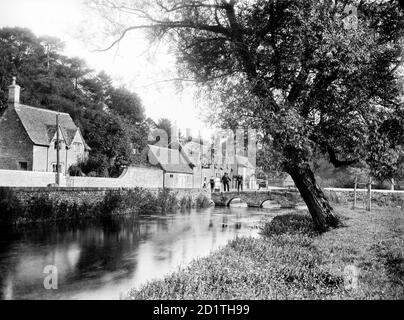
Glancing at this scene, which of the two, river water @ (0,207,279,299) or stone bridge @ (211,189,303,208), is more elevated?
stone bridge @ (211,189,303,208)

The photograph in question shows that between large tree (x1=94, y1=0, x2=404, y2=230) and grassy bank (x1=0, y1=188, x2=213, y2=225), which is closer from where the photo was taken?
large tree (x1=94, y1=0, x2=404, y2=230)

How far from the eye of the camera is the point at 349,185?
48.6 meters

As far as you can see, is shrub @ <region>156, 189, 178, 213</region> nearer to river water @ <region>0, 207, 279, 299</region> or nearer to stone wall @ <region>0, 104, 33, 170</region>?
river water @ <region>0, 207, 279, 299</region>

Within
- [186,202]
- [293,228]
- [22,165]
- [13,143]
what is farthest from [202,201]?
[293,228]

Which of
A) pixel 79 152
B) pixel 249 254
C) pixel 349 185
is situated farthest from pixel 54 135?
pixel 349 185

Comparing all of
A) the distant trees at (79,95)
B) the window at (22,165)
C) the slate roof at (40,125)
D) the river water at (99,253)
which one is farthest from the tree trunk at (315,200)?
the window at (22,165)

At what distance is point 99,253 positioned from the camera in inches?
551

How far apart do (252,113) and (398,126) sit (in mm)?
4793

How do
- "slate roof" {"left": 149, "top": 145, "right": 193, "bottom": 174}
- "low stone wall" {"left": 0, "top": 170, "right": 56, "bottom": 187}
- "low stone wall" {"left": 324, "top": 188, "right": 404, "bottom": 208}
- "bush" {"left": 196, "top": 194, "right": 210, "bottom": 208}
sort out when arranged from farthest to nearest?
"slate roof" {"left": 149, "top": 145, "right": 193, "bottom": 174}
"bush" {"left": 196, "top": 194, "right": 210, "bottom": 208}
"low stone wall" {"left": 324, "top": 188, "right": 404, "bottom": 208}
"low stone wall" {"left": 0, "top": 170, "right": 56, "bottom": 187}

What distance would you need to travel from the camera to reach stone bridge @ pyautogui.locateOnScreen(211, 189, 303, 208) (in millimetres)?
36125

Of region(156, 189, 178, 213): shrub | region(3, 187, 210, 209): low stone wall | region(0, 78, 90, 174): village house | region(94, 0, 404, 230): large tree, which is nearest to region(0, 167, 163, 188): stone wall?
region(3, 187, 210, 209): low stone wall

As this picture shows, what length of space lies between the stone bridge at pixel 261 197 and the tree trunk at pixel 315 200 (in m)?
22.5

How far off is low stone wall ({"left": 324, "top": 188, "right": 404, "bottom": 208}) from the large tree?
18.8m
